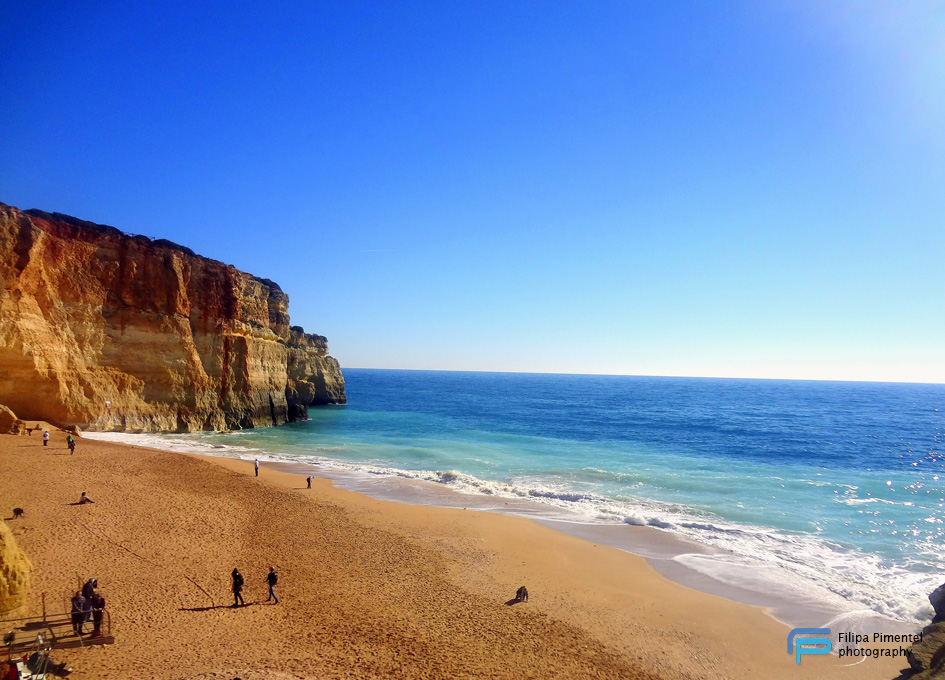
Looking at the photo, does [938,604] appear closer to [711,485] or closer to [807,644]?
[807,644]

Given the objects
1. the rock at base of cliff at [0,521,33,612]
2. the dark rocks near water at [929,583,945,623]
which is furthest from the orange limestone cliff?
the dark rocks near water at [929,583,945,623]

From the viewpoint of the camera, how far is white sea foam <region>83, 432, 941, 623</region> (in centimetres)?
1220

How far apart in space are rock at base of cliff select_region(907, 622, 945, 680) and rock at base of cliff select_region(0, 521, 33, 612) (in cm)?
1588

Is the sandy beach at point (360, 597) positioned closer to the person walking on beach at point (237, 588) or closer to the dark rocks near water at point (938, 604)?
the person walking on beach at point (237, 588)

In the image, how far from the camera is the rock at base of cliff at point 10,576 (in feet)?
28.1

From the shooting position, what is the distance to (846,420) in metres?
56.7

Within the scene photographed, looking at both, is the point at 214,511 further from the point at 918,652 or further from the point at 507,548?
the point at 918,652

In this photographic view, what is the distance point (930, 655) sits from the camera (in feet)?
26.8

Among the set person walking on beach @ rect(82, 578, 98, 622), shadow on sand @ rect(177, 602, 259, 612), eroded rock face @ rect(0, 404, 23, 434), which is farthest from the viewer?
eroded rock face @ rect(0, 404, 23, 434)

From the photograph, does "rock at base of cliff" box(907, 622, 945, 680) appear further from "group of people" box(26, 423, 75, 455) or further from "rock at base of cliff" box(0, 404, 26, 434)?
"rock at base of cliff" box(0, 404, 26, 434)

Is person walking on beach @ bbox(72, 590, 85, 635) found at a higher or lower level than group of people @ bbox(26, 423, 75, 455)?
lower

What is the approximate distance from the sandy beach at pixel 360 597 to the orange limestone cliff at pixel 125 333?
1116cm

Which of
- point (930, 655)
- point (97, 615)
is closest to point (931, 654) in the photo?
point (930, 655)

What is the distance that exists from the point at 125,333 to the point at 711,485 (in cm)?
3770
